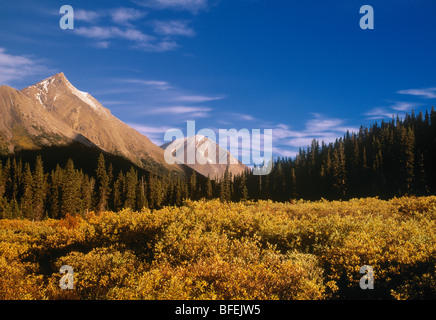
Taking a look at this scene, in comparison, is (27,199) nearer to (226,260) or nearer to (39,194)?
(39,194)

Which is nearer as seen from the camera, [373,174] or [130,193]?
[373,174]

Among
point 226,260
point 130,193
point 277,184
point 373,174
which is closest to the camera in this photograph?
point 226,260

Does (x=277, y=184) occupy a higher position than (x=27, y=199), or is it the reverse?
(x=277, y=184)

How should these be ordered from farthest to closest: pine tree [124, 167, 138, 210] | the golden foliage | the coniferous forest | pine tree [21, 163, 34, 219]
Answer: pine tree [124, 167, 138, 210] → the coniferous forest → pine tree [21, 163, 34, 219] → the golden foliage


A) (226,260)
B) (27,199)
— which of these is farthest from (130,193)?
(226,260)

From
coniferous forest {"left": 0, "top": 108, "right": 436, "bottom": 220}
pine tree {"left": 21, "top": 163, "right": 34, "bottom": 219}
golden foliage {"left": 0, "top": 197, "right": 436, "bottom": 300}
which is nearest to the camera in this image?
golden foliage {"left": 0, "top": 197, "right": 436, "bottom": 300}

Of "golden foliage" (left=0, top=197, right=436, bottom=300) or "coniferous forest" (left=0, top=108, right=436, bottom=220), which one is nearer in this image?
"golden foliage" (left=0, top=197, right=436, bottom=300)

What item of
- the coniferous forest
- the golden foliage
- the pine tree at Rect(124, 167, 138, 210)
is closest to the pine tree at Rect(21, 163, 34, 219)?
the coniferous forest

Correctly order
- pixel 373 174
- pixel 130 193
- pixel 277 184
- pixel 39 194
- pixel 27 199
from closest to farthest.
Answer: pixel 27 199 → pixel 39 194 → pixel 373 174 → pixel 130 193 → pixel 277 184

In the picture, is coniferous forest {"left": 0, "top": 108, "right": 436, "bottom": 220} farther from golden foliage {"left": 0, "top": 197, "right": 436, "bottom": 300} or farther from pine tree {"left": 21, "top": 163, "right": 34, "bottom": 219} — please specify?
golden foliage {"left": 0, "top": 197, "right": 436, "bottom": 300}

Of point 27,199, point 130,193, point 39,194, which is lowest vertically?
point 27,199

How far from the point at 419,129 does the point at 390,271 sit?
453ft

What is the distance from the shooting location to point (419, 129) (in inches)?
4643
